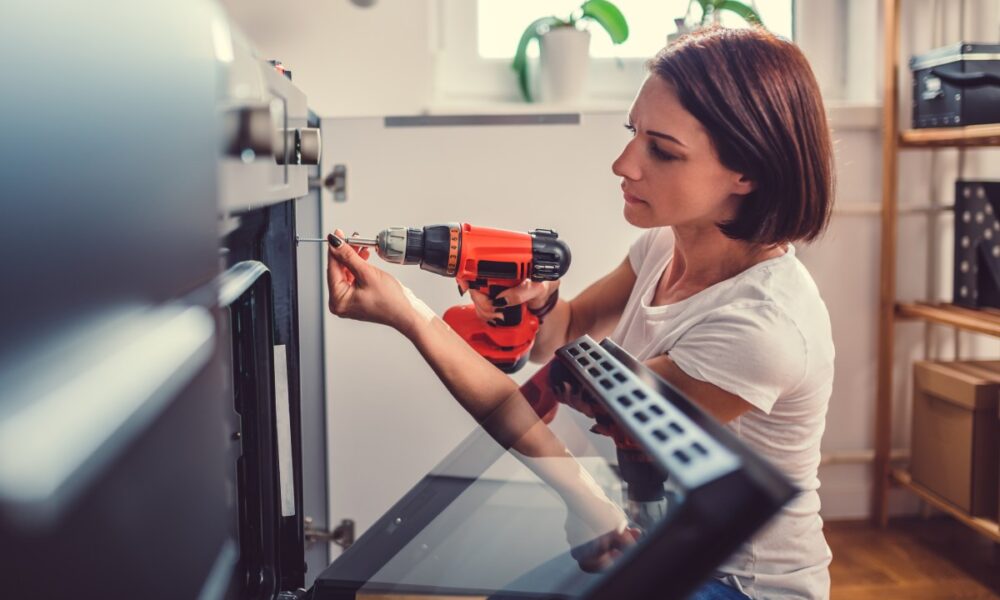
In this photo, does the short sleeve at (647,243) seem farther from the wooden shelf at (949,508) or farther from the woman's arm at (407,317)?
the wooden shelf at (949,508)

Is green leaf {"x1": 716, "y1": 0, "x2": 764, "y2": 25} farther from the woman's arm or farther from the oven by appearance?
the oven

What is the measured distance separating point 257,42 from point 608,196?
862 millimetres

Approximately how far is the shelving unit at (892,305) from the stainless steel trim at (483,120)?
0.81 metres

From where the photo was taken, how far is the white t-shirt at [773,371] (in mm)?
969

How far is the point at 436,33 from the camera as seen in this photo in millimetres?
2082

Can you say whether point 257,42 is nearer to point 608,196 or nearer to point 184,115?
point 608,196

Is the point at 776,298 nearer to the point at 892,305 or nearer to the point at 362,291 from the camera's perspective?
the point at 362,291

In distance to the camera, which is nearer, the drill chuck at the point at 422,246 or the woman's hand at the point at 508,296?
the drill chuck at the point at 422,246

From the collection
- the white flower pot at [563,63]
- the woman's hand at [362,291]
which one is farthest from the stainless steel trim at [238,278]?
the white flower pot at [563,63]

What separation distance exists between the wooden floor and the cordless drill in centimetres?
111

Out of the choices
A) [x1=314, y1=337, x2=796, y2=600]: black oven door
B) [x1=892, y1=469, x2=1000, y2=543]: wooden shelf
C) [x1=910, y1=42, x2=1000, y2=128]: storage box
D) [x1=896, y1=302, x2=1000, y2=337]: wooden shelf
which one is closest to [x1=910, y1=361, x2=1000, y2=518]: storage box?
[x1=892, y1=469, x2=1000, y2=543]: wooden shelf

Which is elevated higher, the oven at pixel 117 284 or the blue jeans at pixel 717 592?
the oven at pixel 117 284

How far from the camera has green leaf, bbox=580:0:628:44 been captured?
2.01 metres

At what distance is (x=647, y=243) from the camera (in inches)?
55.5
